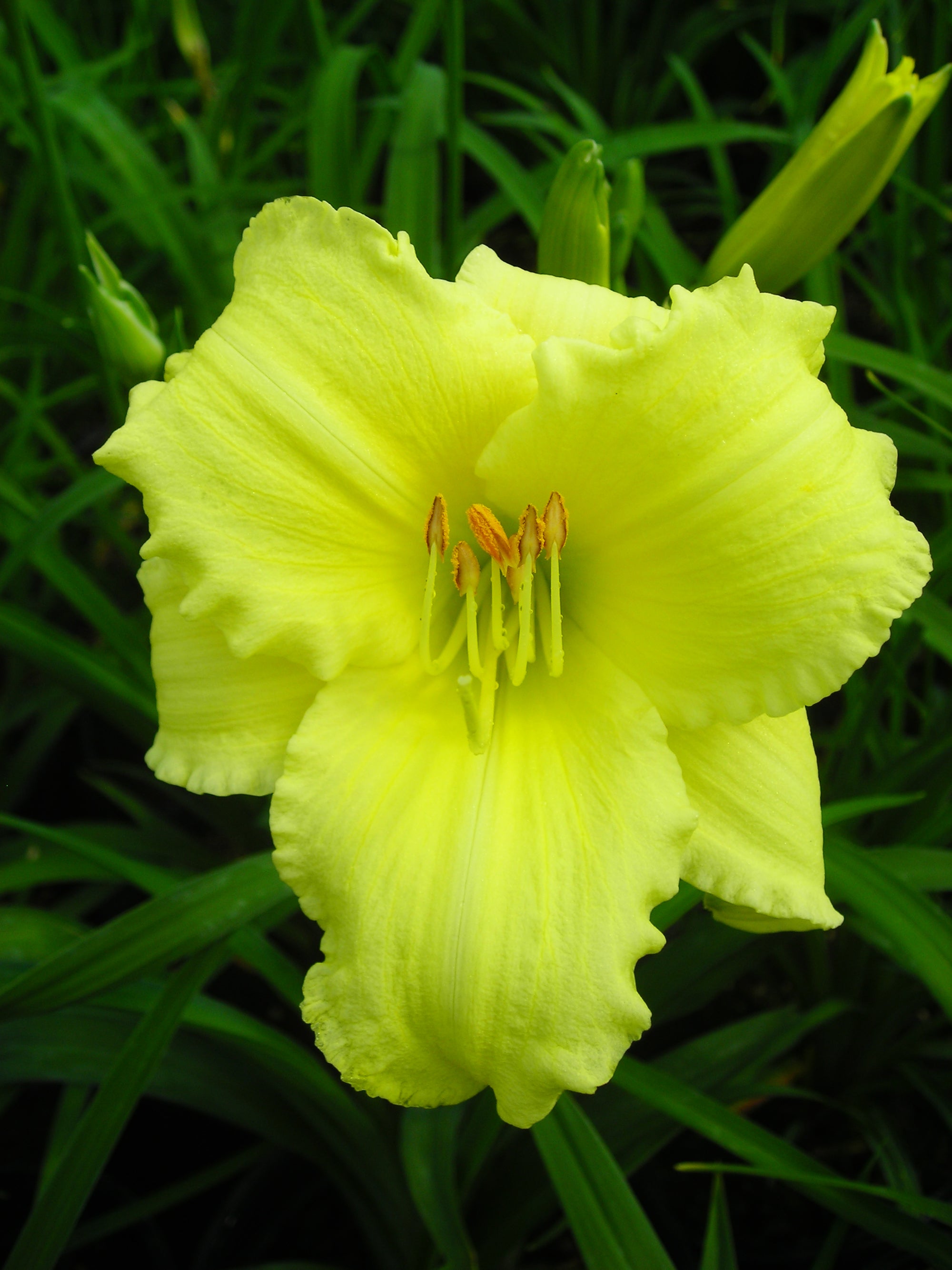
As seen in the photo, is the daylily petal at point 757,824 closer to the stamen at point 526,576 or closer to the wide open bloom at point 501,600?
the wide open bloom at point 501,600

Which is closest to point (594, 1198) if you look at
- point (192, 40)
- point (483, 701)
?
point (483, 701)

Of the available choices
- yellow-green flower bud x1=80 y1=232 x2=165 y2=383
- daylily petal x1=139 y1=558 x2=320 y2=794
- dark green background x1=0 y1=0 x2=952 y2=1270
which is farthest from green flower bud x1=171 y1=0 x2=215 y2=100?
daylily petal x1=139 y1=558 x2=320 y2=794

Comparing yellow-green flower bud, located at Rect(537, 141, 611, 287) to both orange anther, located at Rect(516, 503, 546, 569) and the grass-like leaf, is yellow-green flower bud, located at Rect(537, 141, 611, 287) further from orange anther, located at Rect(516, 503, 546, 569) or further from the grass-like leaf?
the grass-like leaf

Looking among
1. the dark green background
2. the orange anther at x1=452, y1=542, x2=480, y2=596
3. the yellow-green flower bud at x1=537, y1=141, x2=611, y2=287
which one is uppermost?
the yellow-green flower bud at x1=537, y1=141, x2=611, y2=287

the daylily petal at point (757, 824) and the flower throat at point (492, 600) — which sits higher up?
the flower throat at point (492, 600)

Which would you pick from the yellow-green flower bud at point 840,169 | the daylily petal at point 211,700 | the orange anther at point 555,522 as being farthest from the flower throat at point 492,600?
the yellow-green flower bud at point 840,169

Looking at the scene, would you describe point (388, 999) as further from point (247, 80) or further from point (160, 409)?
point (247, 80)
